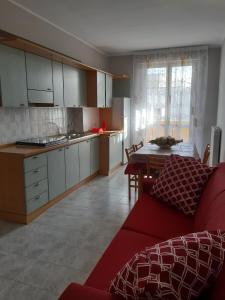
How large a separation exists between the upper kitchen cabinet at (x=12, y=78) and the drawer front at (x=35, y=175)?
0.83 m

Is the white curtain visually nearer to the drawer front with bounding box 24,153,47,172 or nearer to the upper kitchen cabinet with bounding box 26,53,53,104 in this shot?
the upper kitchen cabinet with bounding box 26,53,53,104

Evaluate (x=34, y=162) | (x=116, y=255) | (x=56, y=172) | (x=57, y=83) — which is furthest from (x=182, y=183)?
(x=57, y=83)

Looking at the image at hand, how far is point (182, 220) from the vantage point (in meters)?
1.98

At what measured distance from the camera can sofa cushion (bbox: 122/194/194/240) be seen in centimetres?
178

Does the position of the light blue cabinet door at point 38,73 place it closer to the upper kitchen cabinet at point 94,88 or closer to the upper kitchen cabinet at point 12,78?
the upper kitchen cabinet at point 12,78

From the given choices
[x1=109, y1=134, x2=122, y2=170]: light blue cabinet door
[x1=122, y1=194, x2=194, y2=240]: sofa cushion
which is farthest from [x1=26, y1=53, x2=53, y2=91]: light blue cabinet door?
[x1=122, y1=194, x2=194, y2=240]: sofa cushion

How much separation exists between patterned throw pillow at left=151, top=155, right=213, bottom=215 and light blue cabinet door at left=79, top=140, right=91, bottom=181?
6.48 ft

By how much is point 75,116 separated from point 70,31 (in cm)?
153

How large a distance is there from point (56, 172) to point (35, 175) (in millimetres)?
475

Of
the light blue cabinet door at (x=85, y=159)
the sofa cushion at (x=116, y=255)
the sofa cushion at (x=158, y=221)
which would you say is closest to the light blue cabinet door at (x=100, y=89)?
the light blue cabinet door at (x=85, y=159)

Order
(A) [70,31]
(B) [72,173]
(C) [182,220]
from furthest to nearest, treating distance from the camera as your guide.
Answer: (A) [70,31]
(B) [72,173]
(C) [182,220]

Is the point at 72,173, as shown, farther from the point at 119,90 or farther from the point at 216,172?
the point at 119,90

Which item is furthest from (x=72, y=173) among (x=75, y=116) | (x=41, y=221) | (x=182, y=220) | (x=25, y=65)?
Result: (x=182, y=220)

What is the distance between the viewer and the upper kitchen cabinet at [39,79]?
120 inches
